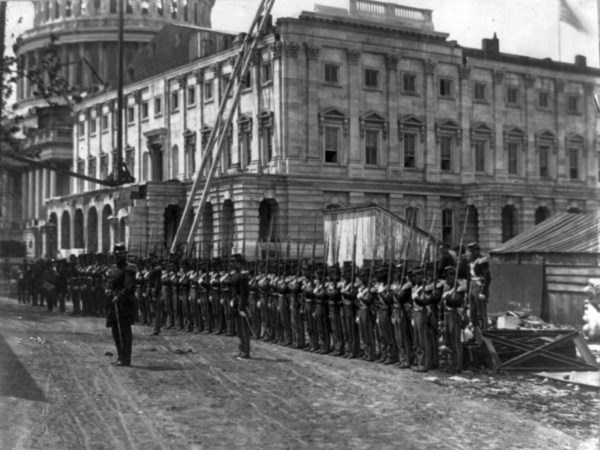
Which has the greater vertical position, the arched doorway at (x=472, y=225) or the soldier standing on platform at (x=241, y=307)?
the arched doorway at (x=472, y=225)

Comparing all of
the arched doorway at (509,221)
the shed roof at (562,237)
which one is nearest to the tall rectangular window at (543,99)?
the arched doorway at (509,221)

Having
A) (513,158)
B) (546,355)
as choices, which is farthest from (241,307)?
(513,158)

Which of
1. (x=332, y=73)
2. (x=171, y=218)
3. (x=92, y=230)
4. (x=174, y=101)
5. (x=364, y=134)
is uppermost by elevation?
(x=332, y=73)

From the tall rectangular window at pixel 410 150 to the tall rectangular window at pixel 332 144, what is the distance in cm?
336

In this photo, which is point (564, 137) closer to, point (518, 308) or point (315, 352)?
point (518, 308)

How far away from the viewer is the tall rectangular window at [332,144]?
3756 centimetres

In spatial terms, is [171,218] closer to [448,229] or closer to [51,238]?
[51,238]

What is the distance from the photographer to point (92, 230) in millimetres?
42406

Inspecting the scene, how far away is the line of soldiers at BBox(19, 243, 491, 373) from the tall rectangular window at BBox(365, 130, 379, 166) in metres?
17.5

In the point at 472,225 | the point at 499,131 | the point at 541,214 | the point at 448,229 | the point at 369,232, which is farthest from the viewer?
the point at 541,214

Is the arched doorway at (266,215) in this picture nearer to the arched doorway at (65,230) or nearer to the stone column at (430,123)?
the stone column at (430,123)

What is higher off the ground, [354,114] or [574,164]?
[354,114]

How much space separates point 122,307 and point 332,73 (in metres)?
25.9

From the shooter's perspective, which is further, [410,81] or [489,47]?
[410,81]
